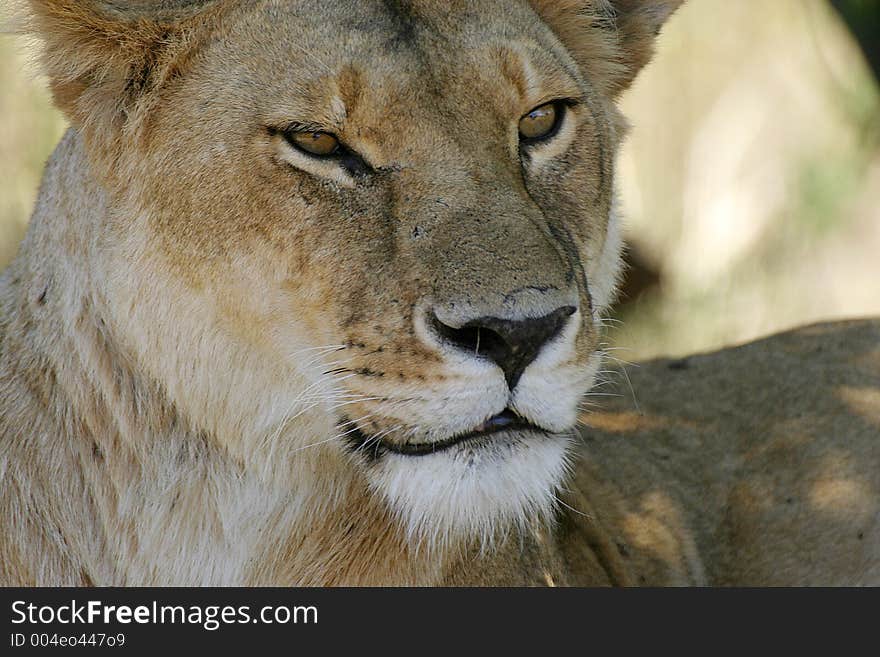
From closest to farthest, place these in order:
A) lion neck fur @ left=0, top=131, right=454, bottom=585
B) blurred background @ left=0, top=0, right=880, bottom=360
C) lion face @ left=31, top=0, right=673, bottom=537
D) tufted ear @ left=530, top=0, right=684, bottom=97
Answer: lion face @ left=31, top=0, right=673, bottom=537, lion neck fur @ left=0, top=131, right=454, bottom=585, tufted ear @ left=530, top=0, right=684, bottom=97, blurred background @ left=0, top=0, right=880, bottom=360

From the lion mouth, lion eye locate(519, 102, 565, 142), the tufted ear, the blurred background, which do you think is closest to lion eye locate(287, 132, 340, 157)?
→ lion eye locate(519, 102, 565, 142)

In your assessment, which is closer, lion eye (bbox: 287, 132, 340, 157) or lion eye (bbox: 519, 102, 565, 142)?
lion eye (bbox: 287, 132, 340, 157)

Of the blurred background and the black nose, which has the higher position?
the black nose

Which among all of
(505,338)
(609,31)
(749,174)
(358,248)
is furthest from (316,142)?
(749,174)

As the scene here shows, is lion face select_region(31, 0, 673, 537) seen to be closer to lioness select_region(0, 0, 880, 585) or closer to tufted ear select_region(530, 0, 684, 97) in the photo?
lioness select_region(0, 0, 880, 585)

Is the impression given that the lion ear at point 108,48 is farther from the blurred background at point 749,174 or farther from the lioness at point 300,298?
the blurred background at point 749,174

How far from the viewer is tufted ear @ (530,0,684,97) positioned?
10.3 feet

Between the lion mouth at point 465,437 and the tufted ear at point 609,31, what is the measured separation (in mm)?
1186

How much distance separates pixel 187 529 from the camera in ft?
9.02

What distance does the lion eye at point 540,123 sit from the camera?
9.11ft

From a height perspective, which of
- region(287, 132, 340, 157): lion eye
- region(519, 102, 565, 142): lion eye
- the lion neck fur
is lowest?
the lion neck fur

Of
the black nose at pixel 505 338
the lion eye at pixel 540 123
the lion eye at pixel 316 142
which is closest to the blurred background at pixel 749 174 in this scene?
the lion eye at pixel 540 123

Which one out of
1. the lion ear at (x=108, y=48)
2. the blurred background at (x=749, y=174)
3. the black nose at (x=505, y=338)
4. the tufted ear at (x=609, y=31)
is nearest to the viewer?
the black nose at (x=505, y=338)

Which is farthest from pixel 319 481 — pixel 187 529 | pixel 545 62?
pixel 545 62
